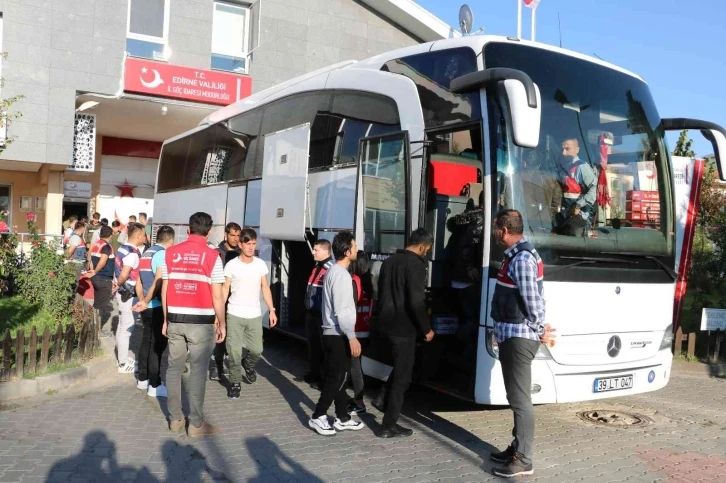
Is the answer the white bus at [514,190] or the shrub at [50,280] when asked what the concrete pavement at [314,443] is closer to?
the white bus at [514,190]

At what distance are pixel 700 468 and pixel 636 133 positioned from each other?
10.4 feet

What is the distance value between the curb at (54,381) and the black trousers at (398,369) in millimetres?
3990

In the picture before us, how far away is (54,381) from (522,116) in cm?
589

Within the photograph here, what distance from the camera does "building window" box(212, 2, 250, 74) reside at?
21.7 meters

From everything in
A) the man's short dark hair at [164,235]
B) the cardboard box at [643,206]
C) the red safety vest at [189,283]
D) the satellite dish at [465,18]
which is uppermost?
the satellite dish at [465,18]

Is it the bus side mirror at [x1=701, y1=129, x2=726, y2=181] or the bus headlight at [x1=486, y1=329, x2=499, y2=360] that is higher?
the bus side mirror at [x1=701, y1=129, x2=726, y2=181]

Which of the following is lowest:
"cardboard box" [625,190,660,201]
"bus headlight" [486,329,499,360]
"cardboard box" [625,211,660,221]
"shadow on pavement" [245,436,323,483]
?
"shadow on pavement" [245,436,323,483]

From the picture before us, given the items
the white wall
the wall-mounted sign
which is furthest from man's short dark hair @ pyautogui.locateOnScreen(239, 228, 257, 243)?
the wall-mounted sign

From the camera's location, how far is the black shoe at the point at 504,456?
216 inches

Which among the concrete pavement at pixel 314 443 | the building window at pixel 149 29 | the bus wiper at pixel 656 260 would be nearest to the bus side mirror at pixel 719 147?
the bus wiper at pixel 656 260

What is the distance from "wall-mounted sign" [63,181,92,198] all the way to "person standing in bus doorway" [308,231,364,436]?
21255 millimetres

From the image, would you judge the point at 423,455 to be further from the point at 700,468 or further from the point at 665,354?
the point at 665,354

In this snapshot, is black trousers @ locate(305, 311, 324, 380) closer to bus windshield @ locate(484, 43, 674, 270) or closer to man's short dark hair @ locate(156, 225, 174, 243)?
man's short dark hair @ locate(156, 225, 174, 243)

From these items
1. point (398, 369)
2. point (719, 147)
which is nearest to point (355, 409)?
point (398, 369)
